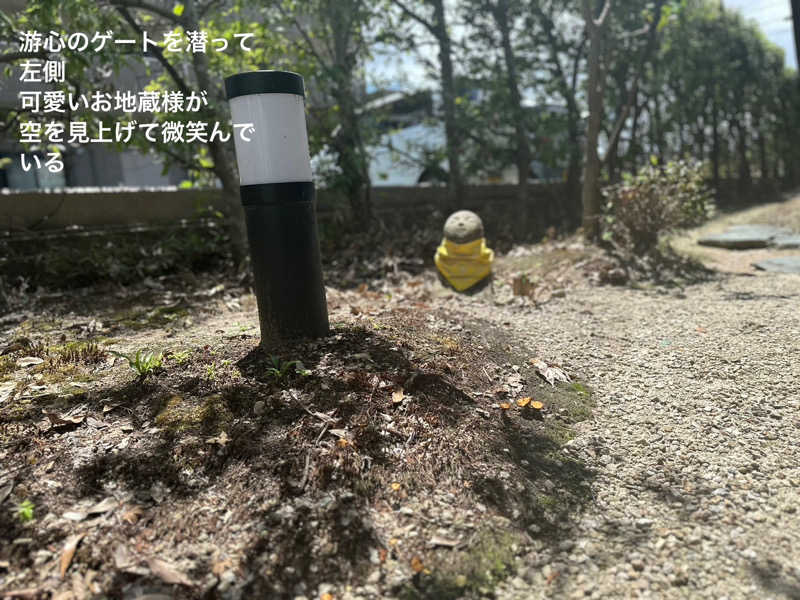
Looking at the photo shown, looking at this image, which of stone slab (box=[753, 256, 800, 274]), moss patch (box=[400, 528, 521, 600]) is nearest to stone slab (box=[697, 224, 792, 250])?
stone slab (box=[753, 256, 800, 274])

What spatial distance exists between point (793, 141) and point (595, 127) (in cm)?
1630

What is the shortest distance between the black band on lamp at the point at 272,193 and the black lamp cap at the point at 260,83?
1.49 feet

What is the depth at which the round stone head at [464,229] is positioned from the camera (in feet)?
20.3

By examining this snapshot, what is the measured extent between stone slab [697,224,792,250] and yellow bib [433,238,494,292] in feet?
12.7

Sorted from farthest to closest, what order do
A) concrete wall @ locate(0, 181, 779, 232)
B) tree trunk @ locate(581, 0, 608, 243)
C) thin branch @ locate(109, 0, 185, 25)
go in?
tree trunk @ locate(581, 0, 608, 243), concrete wall @ locate(0, 181, 779, 232), thin branch @ locate(109, 0, 185, 25)

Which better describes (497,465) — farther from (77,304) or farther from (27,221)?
(27,221)

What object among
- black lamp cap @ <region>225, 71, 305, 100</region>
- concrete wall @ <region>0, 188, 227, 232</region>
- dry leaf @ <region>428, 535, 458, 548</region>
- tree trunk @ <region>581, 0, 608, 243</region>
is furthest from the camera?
tree trunk @ <region>581, 0, 608, 243</region>

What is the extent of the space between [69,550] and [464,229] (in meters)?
4.84

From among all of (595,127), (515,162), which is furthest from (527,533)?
(515,162)

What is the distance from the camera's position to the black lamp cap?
302cm

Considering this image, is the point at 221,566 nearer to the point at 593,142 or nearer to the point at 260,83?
the point at 260,83

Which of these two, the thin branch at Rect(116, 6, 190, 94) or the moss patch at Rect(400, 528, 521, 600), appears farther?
the thin branch at Rect(116, 6, 190, 94)

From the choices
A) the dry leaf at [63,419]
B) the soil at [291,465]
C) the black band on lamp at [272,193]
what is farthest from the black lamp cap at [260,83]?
the dry leaf at [63,419]

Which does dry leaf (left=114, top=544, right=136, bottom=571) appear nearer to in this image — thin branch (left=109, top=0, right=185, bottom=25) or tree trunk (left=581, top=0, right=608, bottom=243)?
thin branch (left=109, top=0, right=185, bottom=25)
